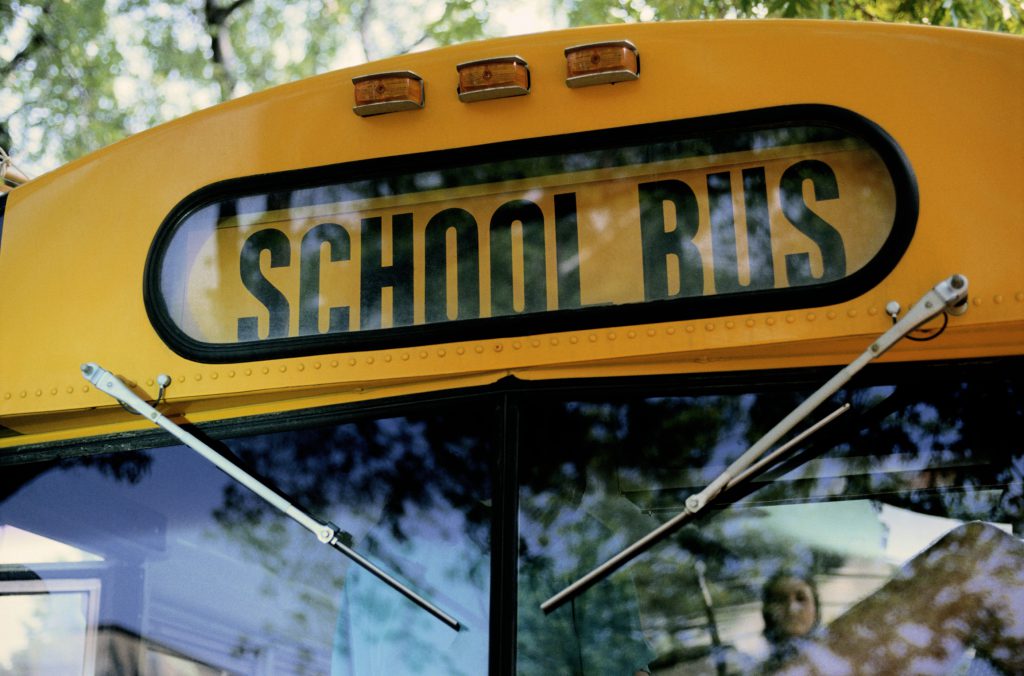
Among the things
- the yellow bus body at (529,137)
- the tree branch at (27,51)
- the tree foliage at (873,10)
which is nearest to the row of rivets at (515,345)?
the yellow bus body at (529,137)

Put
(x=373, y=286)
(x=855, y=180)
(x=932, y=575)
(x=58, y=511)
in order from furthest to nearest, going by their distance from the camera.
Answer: (x=58, y=511) → (x=373, y=286) → (x=855, y=180) → (x=932, y=575)

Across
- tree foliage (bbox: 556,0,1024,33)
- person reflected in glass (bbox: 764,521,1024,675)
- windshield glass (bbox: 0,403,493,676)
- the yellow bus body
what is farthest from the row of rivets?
tree foliage (bbox: 556,0,1024,33)

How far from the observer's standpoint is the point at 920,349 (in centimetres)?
195

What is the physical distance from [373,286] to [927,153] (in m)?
0.97

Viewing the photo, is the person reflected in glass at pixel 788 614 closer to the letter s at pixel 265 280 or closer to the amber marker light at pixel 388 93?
the letter s at pixel 265 280

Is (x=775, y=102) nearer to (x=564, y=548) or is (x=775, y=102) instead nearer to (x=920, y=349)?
(x=920, y=349)

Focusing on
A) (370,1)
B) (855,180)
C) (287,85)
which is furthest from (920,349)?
(370,1)

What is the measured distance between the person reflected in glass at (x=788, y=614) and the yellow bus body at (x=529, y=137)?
364mm

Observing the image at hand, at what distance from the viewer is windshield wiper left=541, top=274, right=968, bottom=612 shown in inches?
71.4

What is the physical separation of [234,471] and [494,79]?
85 cm

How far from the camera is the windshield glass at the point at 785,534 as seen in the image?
183 centimetres

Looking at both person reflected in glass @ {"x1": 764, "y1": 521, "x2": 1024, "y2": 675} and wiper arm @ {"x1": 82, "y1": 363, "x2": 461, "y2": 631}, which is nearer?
person reflected in glass @ {"x1": 764, "y1": 521, "x2": 1024, "y2": 675}

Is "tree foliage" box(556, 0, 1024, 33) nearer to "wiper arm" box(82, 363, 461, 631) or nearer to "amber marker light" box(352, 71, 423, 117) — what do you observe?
"amber marker light" box(352, 71, 423, 117)

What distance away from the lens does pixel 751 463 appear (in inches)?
75.9
